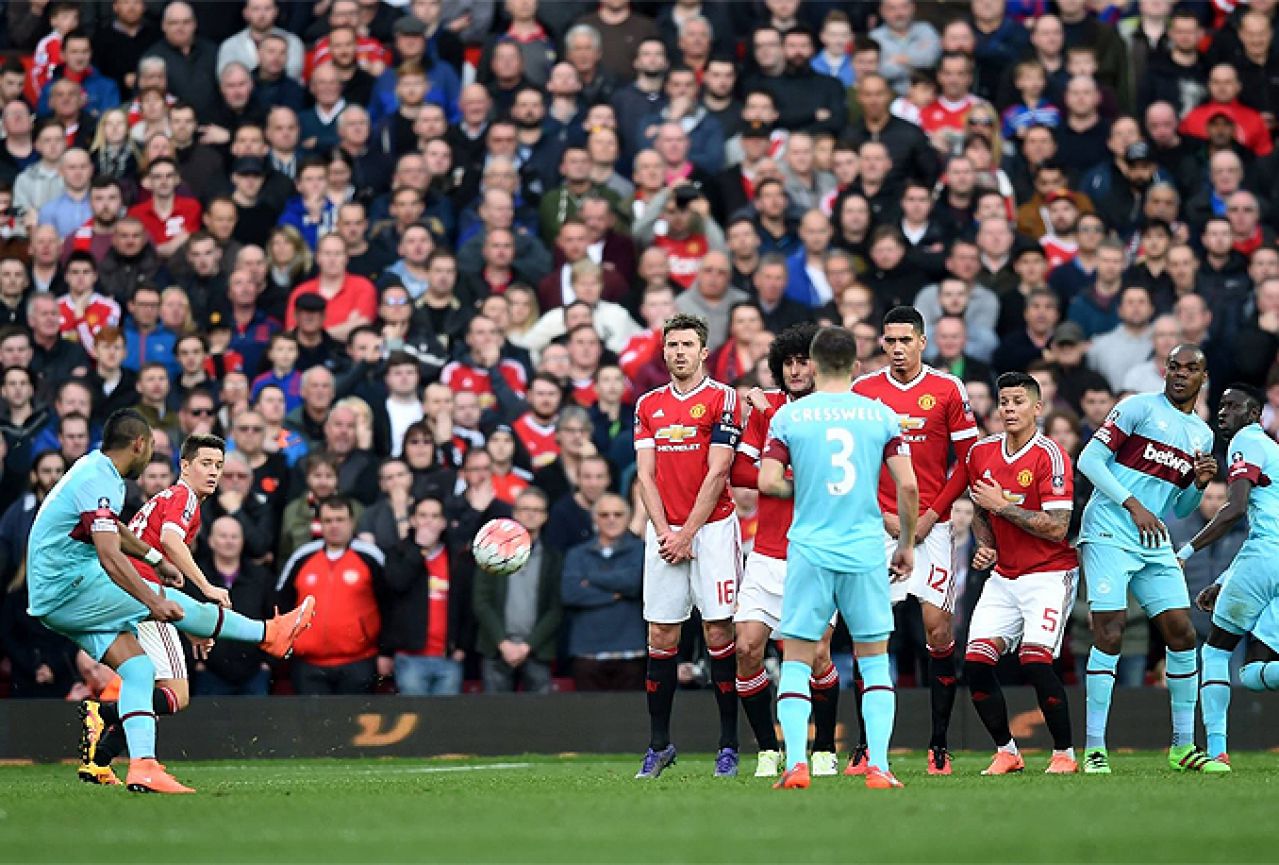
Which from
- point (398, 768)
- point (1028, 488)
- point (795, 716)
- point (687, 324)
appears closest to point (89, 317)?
point (398, 768)

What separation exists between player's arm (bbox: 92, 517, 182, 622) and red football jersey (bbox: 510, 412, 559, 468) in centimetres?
650

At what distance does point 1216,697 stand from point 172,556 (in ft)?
22.0

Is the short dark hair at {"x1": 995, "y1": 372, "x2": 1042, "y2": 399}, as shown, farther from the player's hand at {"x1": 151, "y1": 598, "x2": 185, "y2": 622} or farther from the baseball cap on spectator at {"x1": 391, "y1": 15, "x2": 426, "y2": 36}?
the baseball cap on spectator at {"x1": 391, "y1": 15, "x2": 426, "y2": 36}

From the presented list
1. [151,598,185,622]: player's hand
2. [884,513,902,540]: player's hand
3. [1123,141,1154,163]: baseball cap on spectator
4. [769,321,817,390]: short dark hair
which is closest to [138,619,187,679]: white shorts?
[151,598,185,622]: player's hand

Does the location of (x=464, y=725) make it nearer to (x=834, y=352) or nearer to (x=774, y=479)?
(x=774, y=479)

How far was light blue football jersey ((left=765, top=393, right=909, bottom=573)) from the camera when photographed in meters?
11.3

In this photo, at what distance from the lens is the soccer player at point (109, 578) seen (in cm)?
1241

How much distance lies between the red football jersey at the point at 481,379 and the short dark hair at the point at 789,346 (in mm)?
6158

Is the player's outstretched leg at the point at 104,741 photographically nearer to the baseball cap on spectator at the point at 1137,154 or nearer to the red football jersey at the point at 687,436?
the red football jersey at the point at 687,436

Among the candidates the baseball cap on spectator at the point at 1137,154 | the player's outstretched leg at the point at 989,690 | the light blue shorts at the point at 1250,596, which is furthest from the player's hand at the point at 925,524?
the baseball cap on spectator at the point at 1137,154

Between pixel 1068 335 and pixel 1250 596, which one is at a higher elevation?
pixel 1068 335

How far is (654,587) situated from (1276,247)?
384 inches

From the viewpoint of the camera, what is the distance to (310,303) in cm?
1945

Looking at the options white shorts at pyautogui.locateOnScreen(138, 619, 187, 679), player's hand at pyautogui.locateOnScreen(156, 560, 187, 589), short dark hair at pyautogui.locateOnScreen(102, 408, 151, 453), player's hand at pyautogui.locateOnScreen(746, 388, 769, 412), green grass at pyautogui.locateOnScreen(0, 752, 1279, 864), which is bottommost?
green grass at pyautogui.locateOnScreen(0, 752, 1279, 864)
